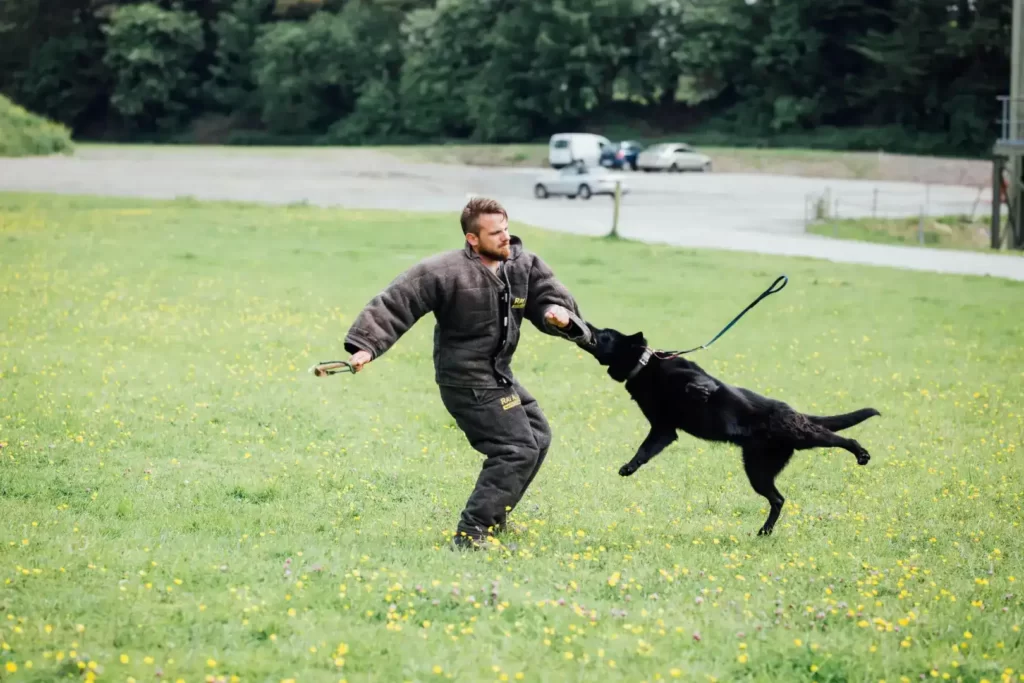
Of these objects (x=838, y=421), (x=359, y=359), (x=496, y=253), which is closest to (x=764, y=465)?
(x=838, y=421)

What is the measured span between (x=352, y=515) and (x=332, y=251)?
1748cm

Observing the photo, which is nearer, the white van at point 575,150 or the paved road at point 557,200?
the paved road at point 557,200

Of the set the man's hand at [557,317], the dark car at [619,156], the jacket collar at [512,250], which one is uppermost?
the jacket collar at [512,250]

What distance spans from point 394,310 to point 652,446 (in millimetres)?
1750

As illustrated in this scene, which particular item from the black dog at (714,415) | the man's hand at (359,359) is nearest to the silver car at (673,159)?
the black dog at (714,415)

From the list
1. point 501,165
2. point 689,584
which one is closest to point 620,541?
point 689,584

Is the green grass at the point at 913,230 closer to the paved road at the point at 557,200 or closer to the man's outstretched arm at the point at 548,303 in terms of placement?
the paved road at the point at 557,200

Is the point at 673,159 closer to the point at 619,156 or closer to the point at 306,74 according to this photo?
the point at 619,156

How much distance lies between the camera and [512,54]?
73000mm

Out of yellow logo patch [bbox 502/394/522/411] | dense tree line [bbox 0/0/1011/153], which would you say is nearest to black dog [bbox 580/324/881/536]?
yellow logo patch [bbox 502/394/522/411]

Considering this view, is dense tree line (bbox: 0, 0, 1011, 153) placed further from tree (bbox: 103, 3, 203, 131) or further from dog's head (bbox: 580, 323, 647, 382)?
dog's head (bbox: 580, 323, 647, 382)

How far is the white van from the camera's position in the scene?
185ft

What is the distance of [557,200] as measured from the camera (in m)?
40.6

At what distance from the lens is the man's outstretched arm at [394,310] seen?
6184 mm
